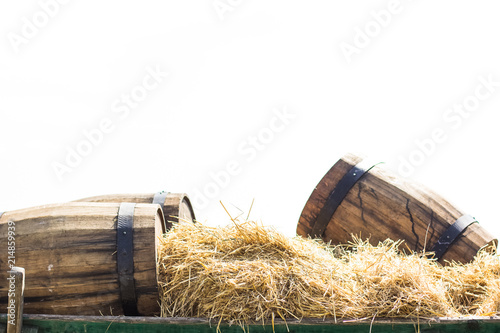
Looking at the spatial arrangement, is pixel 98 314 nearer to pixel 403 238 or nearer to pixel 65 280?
pixel 65 280

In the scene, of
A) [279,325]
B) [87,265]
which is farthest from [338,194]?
[87,265]

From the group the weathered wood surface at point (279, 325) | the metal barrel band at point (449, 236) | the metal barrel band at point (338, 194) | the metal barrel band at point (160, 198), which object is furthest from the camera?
the metal barrel band at point (160, 198)

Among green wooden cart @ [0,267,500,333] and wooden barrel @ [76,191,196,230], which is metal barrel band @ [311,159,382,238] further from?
green wooden cart @ [0,267,500,333]

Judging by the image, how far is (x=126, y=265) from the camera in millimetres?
3869

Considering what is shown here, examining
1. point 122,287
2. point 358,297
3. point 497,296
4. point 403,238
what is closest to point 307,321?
point 358,297

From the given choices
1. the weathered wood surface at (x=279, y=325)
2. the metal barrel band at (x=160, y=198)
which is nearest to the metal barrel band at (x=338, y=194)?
the metal barrel band at (x=160, y=198)

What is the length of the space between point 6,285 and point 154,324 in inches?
49.6

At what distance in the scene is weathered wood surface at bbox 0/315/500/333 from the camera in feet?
12.1

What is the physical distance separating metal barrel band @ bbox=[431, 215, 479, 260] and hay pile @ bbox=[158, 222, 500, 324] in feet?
2.12

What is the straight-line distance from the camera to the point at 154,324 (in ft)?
12.2

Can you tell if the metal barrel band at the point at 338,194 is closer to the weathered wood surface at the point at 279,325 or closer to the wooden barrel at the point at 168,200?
the wooden barrel at the point at 168,200

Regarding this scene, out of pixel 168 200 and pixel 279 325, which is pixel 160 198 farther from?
pixel 279 325

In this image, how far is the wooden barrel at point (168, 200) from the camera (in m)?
5.61

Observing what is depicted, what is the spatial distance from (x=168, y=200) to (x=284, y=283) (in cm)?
229
